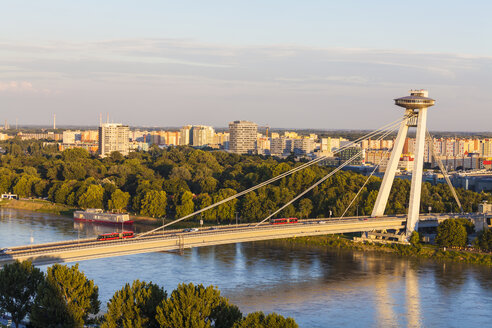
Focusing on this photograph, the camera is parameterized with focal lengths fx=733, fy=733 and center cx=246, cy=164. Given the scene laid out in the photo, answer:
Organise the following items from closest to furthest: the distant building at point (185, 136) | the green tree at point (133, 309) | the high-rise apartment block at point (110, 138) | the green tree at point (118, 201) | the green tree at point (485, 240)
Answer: the green tree at point (133, 309) < the green tree at point (485, 240) < the green tree at point (118, 201) < the high-rise apartment block at point (110, 138) < the distant building at point (185, 136)

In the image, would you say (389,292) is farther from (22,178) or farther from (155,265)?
(22,178)

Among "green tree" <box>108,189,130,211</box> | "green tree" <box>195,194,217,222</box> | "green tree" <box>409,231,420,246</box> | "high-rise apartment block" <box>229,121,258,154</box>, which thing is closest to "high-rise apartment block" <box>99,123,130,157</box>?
"high-rise apartment block" <box>229,121,258,154</box>

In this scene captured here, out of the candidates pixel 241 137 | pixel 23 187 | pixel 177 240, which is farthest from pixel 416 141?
pixel 241 137

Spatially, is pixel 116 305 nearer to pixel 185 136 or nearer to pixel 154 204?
pixel 154 204

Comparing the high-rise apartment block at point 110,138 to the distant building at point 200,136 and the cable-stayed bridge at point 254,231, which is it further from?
the cable-stayed bridge at point 254,231

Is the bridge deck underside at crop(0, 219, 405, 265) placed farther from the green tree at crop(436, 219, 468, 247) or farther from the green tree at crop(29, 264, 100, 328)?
the green tree at crop(29, 264, 100, 328)

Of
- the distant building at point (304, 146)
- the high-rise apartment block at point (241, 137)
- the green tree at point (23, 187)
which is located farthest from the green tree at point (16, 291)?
the distant building at point (304, 146)
